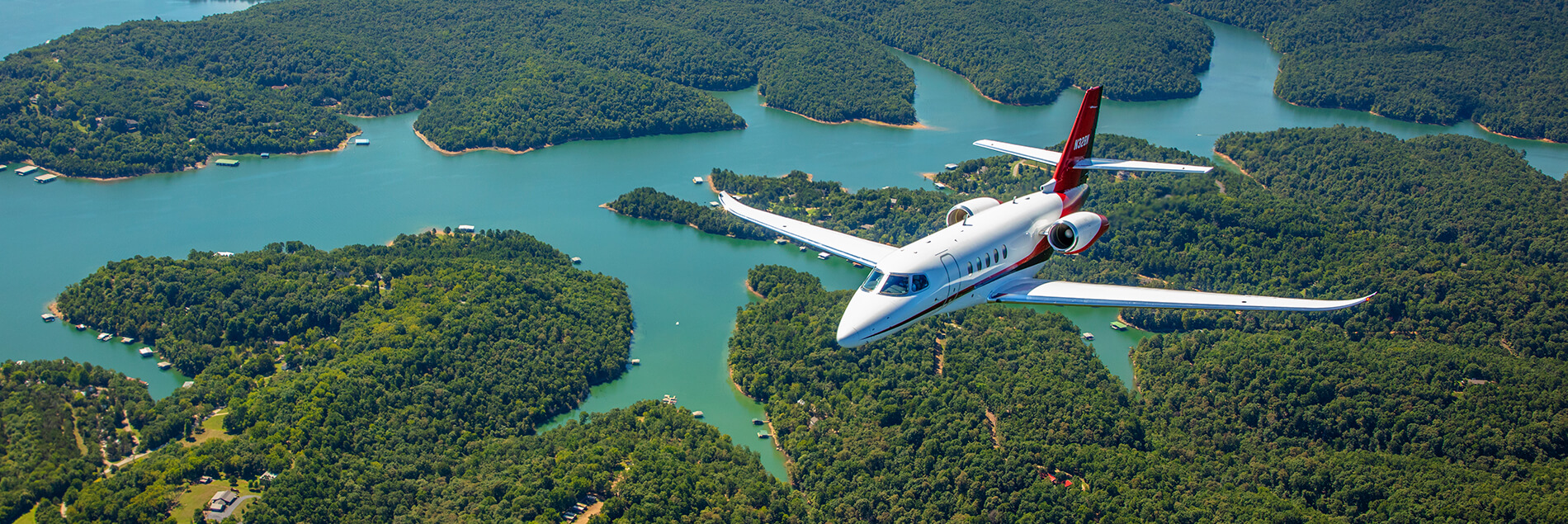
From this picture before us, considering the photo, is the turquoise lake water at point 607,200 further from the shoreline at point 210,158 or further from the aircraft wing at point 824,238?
the aircraft wing at point 824,238

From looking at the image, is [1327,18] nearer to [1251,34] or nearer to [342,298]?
[1251,34]

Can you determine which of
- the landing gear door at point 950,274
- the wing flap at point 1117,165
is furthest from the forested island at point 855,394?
the landing gear door at point 950,274

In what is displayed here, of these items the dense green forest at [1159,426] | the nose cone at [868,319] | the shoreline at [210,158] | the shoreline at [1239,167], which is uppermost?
the nose cone at [868,319]

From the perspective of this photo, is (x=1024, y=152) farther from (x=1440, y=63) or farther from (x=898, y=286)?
(x=1440, y=63)

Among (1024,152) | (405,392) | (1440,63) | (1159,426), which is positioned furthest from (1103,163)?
(1440,63)

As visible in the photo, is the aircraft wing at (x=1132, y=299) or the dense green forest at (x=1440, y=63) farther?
the dense green forest at (x=1440, y=63)

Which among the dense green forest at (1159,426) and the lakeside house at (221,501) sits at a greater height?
the lakeside house at (221,501)

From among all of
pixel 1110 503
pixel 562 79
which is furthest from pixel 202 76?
pixel 1110 503

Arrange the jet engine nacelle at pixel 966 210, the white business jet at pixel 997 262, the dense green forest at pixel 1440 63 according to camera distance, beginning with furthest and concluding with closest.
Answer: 1. the dense green forest at pixel 1440 63
2. the jet engine nacelle at pixel 966 210
3. the white business jet at pixel 997 262
